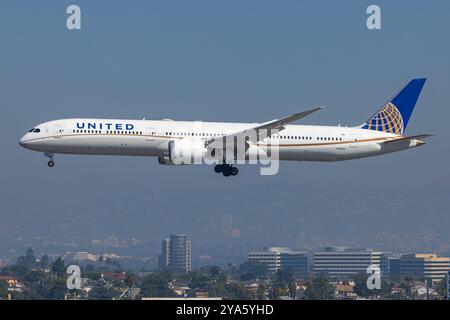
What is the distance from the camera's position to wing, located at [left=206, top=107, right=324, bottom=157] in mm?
65938

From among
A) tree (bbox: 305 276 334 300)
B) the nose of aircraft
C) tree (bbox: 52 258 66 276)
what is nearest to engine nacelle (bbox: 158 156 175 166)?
the nose of aircraft

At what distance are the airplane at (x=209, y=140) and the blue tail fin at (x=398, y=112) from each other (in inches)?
71.6

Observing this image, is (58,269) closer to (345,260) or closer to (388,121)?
(345,260)

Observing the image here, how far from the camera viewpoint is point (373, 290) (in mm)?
96125

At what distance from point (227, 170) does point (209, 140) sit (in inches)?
173

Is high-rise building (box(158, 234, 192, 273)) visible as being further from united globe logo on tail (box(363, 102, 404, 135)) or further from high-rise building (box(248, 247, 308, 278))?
united globe logo on tail (box(363, 102, 404, 135))

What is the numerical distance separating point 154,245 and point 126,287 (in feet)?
286

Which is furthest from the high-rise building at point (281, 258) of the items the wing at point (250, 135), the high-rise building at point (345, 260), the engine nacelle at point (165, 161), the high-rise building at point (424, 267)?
the wing at point (250, 135)

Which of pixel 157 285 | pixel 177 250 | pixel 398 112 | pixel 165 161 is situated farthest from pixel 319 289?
pixel 177 250

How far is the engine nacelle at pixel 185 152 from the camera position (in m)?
65.8

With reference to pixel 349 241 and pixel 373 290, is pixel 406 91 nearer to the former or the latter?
pixel 373 290

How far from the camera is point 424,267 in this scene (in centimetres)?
12319

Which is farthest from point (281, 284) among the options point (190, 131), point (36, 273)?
point (190, 131)

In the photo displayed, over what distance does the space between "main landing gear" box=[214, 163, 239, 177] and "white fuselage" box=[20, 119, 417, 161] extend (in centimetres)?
301
